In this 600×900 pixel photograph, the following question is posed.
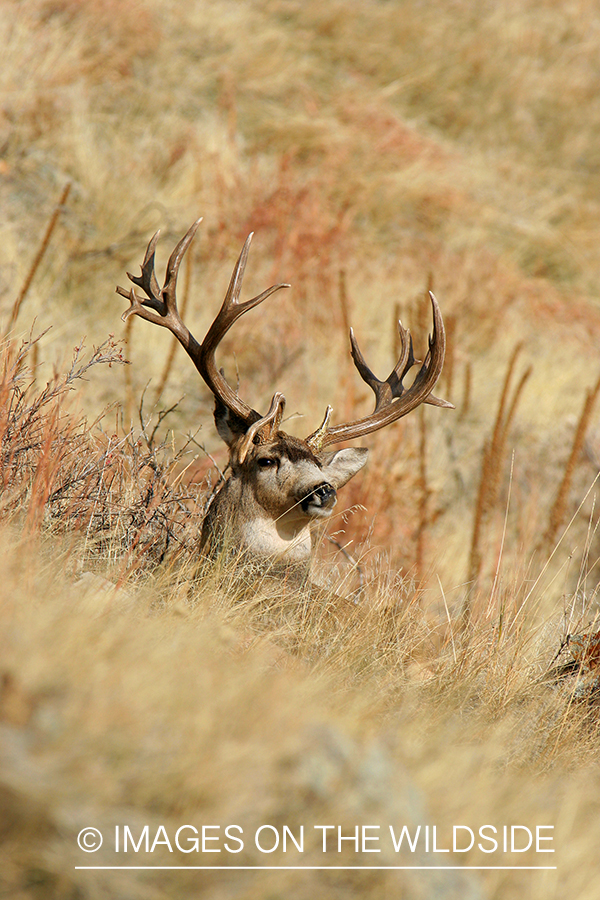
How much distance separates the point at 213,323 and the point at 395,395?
0.97 meters

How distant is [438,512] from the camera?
7125 millimetres

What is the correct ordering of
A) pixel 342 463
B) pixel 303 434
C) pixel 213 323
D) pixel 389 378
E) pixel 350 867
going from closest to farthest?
pixel 350 867
pixel 213 323
pixel 342 463
pixel 389 378
pixel 303 434

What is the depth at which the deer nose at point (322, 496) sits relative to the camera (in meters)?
3.58

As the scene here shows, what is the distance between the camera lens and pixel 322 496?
11.7ft

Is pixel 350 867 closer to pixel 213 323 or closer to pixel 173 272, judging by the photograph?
pixel 213 323

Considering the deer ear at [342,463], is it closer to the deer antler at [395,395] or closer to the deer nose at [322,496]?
the deer antler at [395,395]

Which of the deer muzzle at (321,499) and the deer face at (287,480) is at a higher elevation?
the deer face at (287,480)

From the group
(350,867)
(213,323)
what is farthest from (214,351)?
(350,867)

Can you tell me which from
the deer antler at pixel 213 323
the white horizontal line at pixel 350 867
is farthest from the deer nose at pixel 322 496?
the white horizontal line at pixel 350 867

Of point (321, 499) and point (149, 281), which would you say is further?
point (149, 281)

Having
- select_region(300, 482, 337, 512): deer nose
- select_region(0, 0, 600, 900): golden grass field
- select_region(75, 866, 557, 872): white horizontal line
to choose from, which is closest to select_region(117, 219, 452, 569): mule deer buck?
select_region(300, 482, 337, 512): deer nose

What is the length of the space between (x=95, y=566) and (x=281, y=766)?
5.81ft

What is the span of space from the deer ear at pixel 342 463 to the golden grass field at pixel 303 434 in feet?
1.67

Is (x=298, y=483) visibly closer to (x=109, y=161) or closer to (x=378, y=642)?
(x=378, y=642)
